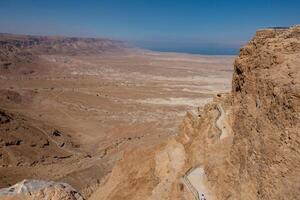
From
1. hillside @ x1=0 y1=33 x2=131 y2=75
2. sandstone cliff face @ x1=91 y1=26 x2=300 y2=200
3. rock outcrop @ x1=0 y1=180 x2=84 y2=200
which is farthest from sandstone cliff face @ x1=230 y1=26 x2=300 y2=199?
hillside @ x1=0 y1=33 x2=131 y2=75

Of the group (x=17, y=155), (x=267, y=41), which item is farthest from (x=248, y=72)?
(x=17, y=155)

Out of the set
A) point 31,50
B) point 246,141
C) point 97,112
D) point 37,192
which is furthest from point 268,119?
point 31,50

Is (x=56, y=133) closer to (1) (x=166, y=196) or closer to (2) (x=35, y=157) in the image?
(2) (x=35, y=157)

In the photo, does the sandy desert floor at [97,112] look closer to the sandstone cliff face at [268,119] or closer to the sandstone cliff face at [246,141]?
the sandstone cliff face at [246,141]

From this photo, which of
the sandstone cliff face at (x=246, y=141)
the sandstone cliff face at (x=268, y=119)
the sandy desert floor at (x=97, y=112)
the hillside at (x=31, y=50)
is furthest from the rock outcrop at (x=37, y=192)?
the hillside at (x=31, y=50)

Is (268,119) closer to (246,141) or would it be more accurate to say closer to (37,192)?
(246,141)

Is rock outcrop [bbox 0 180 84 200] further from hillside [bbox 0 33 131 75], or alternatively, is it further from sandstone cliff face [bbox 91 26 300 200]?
hillside [bbox 0 33 131 75]
